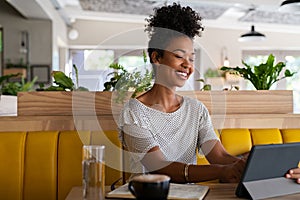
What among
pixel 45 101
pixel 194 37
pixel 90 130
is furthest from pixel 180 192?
pixel 45 101

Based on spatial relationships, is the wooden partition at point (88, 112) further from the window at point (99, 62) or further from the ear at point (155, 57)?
the ear at point (155, 57)

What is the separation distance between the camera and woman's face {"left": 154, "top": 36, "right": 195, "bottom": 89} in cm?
166

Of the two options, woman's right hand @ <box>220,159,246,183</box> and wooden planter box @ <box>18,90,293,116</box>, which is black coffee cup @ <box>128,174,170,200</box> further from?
wooden planter box @ <box>18,90,293,116</box>

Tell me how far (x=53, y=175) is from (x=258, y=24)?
7963mm

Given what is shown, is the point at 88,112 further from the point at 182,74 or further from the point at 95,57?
the point at 182,74

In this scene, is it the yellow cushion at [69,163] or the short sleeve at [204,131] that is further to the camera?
the yellow cushion at [69,163]

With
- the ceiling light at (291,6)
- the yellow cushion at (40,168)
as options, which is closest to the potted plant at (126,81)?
the yellow cushion at (40,168)

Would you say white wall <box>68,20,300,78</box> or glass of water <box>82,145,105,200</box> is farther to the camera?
white wall <box>68,20,300,78</box>

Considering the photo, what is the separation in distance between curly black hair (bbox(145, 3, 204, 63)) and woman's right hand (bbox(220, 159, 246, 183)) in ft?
1.77

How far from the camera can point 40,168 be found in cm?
186

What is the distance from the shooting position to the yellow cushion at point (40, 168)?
1.85 metres

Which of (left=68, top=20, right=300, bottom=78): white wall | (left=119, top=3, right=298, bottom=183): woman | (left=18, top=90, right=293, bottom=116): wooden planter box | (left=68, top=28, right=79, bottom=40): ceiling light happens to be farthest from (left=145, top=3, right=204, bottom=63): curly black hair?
(left=68, top=20, right=300, bottom=78): white wall

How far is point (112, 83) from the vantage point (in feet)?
6.98

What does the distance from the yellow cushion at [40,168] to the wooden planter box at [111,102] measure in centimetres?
24
